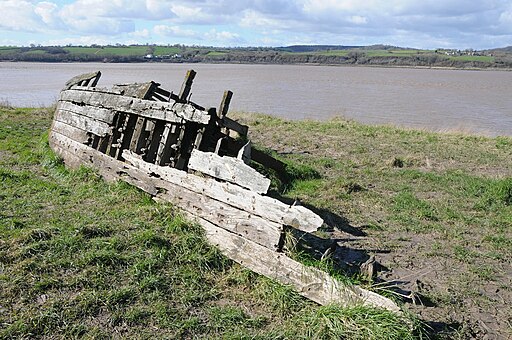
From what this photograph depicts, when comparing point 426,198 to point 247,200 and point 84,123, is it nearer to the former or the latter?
point 247,200

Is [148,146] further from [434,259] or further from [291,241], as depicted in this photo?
[434,259]

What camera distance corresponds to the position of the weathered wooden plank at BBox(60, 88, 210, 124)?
732 centimetres

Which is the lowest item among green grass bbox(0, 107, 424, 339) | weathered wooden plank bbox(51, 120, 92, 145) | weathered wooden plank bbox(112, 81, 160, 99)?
green grass bbox(0, 107, 424, 339)

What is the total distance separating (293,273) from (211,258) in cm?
111

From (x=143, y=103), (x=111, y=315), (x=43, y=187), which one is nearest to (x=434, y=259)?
(x=111, y=315)

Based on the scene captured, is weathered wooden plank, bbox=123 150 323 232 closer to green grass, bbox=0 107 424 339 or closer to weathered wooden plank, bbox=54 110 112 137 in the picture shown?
green grass, bbox=0 107 424 339

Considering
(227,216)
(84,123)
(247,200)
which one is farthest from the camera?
(84,123)

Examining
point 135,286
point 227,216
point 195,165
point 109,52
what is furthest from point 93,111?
point 109,52

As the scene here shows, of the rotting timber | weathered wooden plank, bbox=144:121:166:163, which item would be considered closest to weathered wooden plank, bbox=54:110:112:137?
the rotting timber

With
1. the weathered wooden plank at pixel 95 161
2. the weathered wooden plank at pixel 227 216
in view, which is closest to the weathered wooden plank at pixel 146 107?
the weathered wooden plank at pixel 95 161

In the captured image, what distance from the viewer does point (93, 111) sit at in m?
9.54

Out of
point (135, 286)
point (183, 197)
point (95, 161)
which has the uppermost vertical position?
point (183, 197)

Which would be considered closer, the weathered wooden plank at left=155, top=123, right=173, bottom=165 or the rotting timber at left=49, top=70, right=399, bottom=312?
the rotting timber at left=49, top=70, right=399, bottom=312

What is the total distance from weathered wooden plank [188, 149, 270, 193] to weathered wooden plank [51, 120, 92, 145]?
12.3 ft
